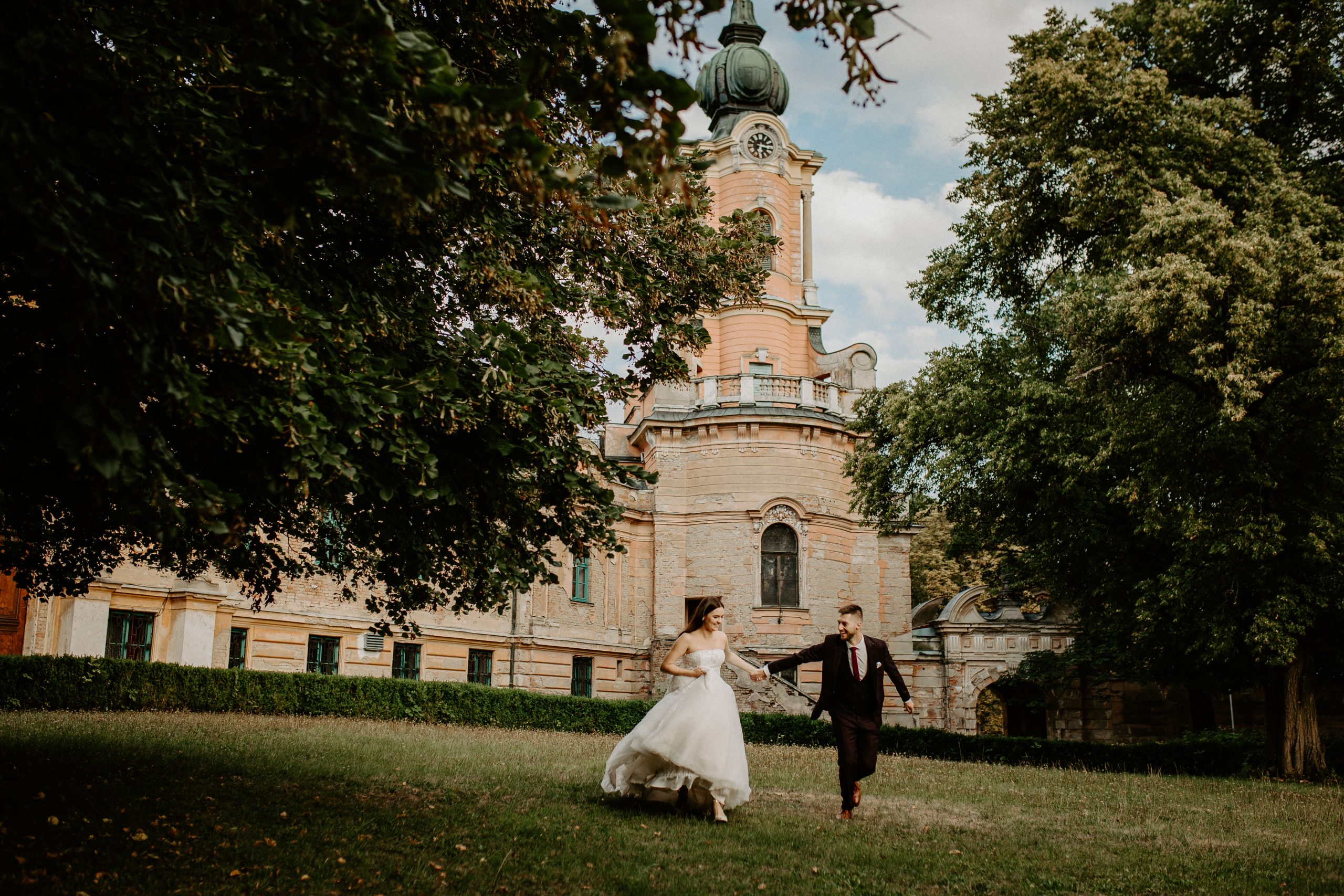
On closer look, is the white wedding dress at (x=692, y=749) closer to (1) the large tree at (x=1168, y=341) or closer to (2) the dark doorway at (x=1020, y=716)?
(1) the large tree at (x=1168, y=341)

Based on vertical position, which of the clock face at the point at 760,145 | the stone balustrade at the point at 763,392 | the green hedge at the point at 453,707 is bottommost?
the green hedge at the point at 453,707

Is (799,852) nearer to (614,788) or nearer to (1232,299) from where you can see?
(614,788)

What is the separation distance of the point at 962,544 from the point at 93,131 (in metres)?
24.3

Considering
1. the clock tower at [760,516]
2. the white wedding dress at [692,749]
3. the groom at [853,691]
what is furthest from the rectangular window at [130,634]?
the groom at [853,691]

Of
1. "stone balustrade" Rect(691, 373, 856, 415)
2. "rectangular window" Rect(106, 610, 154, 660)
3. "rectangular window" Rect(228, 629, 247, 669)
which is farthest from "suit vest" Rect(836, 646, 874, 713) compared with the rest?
"stone balustrade" Rect(691, 373, 856, 415)

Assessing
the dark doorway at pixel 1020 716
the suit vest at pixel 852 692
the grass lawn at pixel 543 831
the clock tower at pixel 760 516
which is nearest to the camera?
the grass lawn at pixel 543 831

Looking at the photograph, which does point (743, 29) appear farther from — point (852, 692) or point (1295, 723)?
point (852, 692)

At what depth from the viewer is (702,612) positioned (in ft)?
28.9

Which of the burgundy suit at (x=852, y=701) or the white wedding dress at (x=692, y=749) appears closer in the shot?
the white wedding dress at (x=692, y=749)

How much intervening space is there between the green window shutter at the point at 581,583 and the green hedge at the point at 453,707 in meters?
5.90

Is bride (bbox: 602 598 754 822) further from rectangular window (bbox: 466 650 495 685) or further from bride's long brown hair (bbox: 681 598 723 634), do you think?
rectangular window (bbox: 466 650 495 685)

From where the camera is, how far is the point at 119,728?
1291cm

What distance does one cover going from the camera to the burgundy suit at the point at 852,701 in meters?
8.90

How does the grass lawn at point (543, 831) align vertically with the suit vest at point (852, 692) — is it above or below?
below
